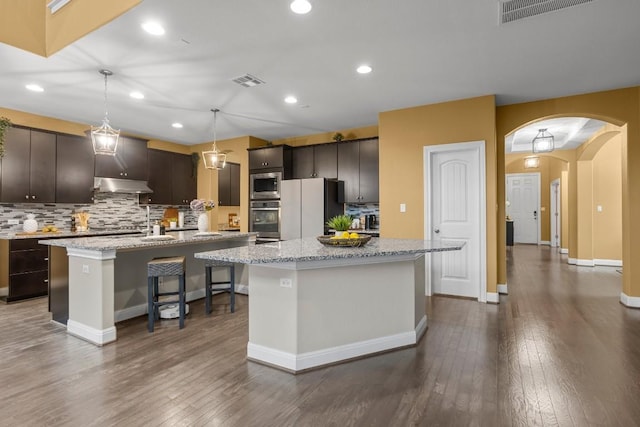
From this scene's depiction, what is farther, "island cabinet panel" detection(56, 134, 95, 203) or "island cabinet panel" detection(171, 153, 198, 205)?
"island cabinet panel" detection(171, 153, 198, 205)

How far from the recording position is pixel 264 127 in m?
6.04

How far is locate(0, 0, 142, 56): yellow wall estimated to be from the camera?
8.96 feet

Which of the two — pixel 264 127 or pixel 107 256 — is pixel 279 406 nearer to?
pixel 107 256

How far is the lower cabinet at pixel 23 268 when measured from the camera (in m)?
4.47

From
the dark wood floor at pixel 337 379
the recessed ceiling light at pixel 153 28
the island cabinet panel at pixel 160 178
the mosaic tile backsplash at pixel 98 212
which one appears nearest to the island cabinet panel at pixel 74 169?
the mosaic tile backsplash at pixel 98 212

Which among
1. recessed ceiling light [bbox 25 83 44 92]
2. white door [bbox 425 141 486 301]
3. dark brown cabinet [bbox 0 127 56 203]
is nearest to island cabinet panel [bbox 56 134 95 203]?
dark brown cabinet [bbox 0 127 56 203]

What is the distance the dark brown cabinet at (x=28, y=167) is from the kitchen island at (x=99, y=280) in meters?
1.99

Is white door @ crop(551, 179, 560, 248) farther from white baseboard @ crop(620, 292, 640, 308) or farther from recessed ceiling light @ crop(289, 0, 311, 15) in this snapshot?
recessed ceiling light @ crop(289, 0, 311, 15)

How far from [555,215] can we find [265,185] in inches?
349

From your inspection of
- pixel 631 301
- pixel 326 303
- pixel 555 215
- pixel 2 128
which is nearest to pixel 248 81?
pixel 326 303

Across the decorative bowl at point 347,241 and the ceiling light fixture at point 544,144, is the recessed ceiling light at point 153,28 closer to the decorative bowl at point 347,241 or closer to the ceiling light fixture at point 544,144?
the decorative bowl at point 347,241

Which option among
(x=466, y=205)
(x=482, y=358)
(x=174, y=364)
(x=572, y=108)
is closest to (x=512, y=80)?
(x=572, y=108)

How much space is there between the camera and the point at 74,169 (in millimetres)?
5430

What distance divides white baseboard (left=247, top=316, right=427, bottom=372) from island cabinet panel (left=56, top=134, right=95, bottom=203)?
177 inches
